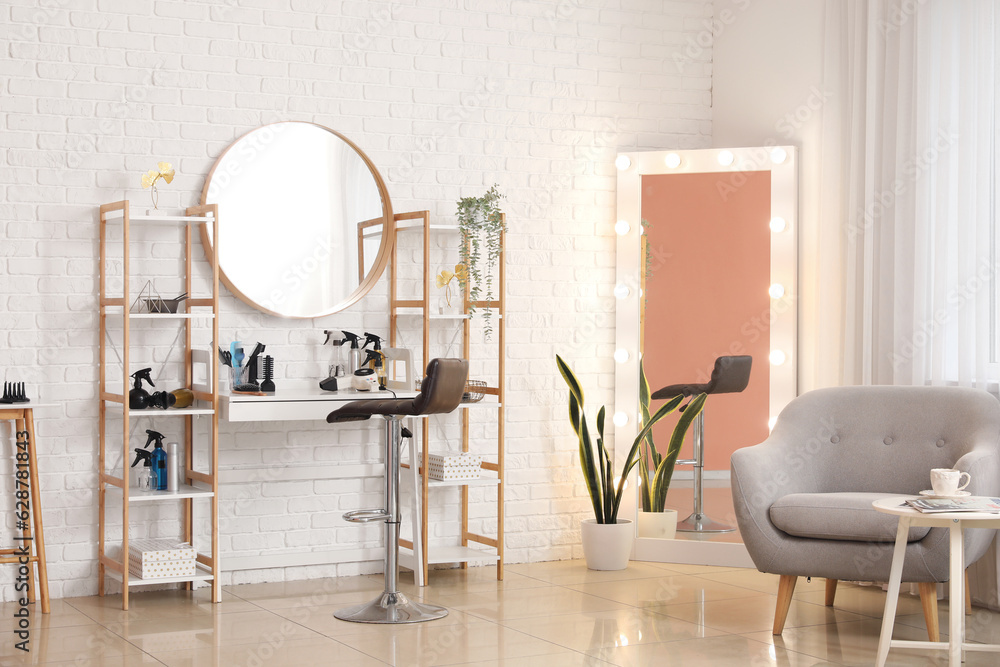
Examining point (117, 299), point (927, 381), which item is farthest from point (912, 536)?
point (117, 299)

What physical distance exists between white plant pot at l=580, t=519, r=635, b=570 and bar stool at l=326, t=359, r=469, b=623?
3.43 ft

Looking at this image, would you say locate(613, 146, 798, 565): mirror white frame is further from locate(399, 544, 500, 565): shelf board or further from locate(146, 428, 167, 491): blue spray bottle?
locate(146, 428, 167, 491): blue spray bottle

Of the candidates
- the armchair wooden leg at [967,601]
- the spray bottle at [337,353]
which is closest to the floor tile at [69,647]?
the spray bottle at [337,353]

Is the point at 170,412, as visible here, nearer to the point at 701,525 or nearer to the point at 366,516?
the point at 366,516

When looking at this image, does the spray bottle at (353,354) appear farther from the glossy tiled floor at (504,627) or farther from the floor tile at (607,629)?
the floor tile at (607,629)

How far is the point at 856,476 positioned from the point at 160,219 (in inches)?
110

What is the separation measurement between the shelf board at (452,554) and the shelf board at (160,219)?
167 cm

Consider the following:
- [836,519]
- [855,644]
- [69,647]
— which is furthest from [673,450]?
[69,647]

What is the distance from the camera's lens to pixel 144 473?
439 centimetres

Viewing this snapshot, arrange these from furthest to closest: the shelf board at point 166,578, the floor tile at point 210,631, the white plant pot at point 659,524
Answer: the white plant pot at point 659,524, the shelf board at point 166,578, the floor tile at point 210,631

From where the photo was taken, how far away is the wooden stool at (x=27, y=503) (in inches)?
160

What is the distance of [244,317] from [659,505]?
2.06 meters

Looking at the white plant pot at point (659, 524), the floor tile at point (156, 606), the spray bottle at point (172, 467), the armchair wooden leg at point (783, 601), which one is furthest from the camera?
the white plant pot at point (659, 524)

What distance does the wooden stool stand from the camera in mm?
4059
